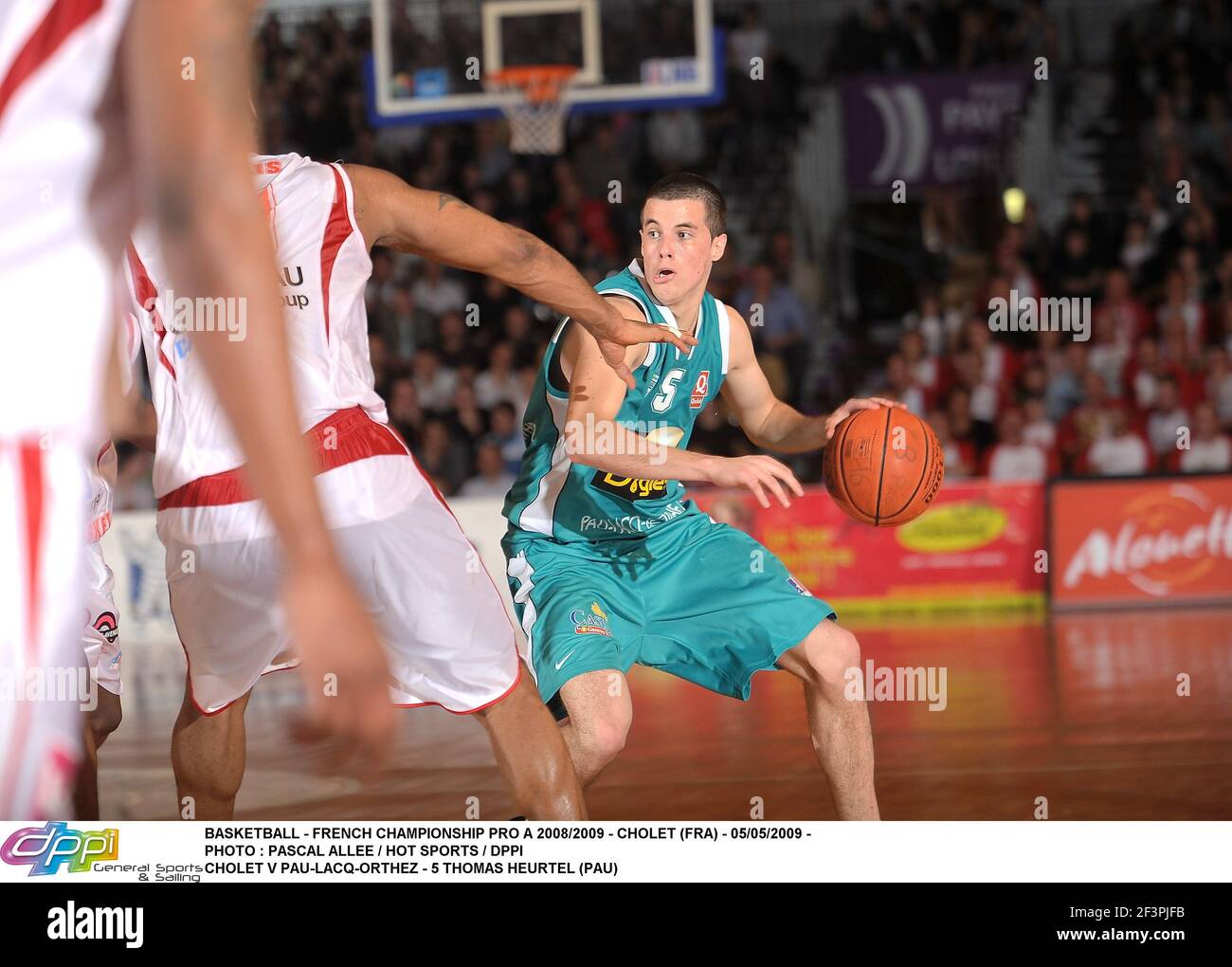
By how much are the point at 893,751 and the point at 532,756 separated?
2.56 meters

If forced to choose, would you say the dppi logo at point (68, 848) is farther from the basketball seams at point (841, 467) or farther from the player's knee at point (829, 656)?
the basketball seams at point (841, 467)

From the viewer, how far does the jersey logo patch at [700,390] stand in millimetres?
3857

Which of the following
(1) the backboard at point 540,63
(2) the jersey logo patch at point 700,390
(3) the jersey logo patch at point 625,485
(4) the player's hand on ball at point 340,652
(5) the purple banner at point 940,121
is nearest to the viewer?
(4) the player's hand on ball at point 340,652

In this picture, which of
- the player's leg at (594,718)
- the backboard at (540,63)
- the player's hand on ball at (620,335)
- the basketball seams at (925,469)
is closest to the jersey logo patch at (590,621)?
the player's leg at (594,718)

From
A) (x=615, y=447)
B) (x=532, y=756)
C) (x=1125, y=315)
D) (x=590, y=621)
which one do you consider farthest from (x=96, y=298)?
(x=1125, y=315)

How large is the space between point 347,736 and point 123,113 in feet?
1.99

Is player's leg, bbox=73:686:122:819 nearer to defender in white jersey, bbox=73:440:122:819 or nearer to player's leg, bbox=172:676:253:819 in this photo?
defender in white jersey, bbox=73:440:122:819

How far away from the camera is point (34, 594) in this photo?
3.96 ft

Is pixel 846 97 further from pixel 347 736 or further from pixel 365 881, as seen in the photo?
pixel 347 736

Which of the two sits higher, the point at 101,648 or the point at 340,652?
the point at 340,652

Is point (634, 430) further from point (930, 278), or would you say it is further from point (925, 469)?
point (930, 278)

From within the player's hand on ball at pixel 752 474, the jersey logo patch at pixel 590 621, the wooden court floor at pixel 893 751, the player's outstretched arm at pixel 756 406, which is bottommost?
the wooden court floor at pixel 893 751

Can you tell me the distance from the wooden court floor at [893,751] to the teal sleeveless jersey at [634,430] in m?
1.06
